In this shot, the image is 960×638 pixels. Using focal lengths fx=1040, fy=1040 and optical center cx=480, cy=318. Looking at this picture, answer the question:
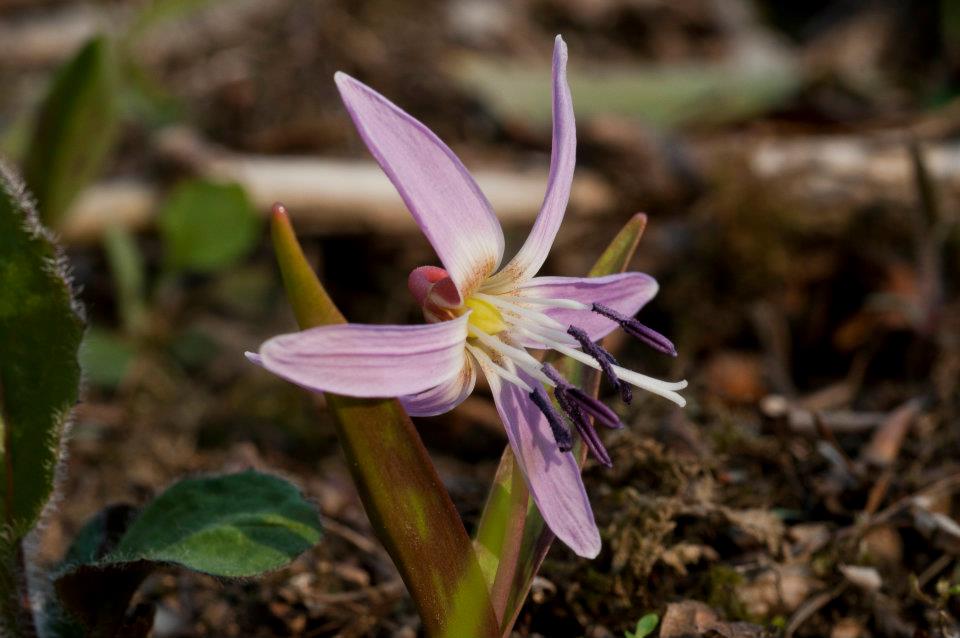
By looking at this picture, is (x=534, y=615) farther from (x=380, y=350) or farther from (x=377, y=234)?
(x=377, y=234)

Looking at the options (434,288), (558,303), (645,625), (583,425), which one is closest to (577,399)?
(583,425)

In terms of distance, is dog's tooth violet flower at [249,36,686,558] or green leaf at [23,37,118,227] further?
green leaf at [23,37,118,227]

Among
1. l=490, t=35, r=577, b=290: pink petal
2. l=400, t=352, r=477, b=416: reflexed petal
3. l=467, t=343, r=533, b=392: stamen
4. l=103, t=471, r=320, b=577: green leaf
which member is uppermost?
l=490, t=35, r=577, b=290: pink petal

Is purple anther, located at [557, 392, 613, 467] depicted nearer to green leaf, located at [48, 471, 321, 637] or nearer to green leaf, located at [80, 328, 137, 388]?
green leaf, located at [48, 471, 321, 637]

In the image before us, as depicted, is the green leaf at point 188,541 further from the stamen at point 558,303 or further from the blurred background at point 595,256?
the stamen at point 558,303

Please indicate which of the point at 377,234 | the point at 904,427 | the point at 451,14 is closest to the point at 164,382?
the point at 377,234

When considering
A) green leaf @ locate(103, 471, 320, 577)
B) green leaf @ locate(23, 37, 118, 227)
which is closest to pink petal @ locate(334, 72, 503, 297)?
green leaf @ locate(103, 471, 320, 577)

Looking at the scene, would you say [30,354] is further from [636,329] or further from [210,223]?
[210,223]
